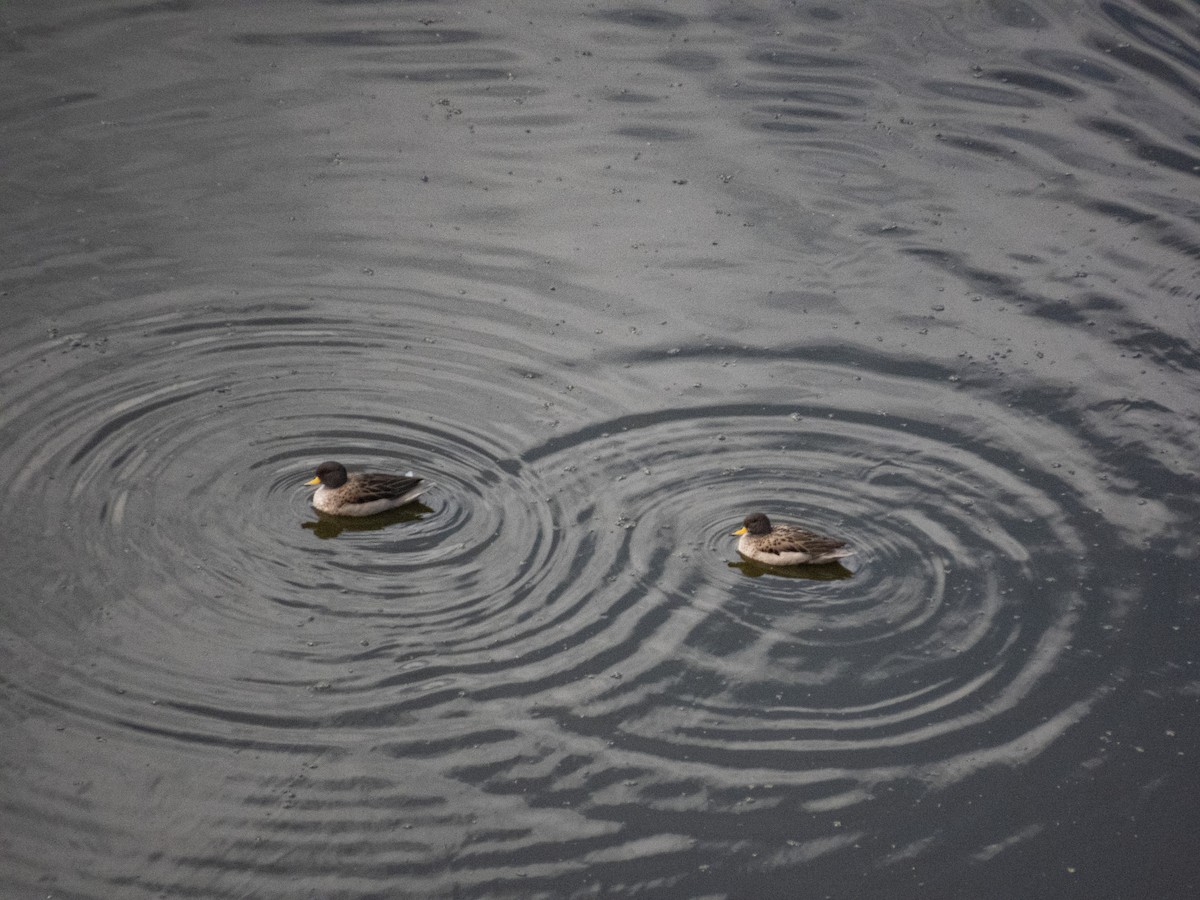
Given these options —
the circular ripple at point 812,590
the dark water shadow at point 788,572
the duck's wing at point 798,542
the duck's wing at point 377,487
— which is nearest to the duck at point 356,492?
the duck's wing at point 377,487

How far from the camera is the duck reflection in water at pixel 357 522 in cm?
926

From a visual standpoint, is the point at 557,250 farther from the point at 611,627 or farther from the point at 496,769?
the point at 496,769

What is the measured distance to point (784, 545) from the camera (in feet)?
29.1

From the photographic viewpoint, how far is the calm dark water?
7.30m

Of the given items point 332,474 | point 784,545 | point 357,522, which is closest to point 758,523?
point 784,545

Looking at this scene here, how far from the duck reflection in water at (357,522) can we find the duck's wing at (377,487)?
0.14m

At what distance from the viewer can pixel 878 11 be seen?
656 inches

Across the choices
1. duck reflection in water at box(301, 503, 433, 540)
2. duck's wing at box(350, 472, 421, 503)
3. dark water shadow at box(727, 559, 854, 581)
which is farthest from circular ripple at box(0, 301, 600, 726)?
dark water shadow at box(727, 559, 854, 581)

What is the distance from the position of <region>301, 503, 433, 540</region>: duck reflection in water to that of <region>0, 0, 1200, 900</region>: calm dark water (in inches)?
1.0

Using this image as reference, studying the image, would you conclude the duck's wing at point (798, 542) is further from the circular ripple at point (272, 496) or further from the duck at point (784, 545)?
the circular ripple at point (272, 496)

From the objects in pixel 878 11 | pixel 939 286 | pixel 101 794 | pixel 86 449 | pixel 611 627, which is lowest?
pixel 101 794

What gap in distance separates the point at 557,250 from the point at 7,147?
17.4 feet

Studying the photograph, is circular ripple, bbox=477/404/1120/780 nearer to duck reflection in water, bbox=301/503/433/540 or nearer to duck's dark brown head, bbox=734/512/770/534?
duck's dark brown head, bbox=734/512/770/534

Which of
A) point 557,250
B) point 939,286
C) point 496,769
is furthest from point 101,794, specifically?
point 939,286
